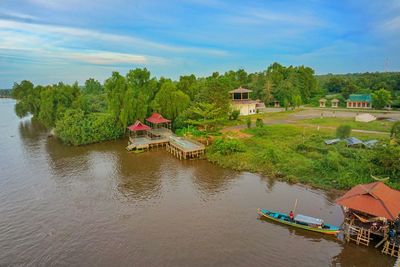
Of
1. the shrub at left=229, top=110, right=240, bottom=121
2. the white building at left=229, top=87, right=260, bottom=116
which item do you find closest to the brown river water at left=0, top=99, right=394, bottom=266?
the shrub at left=229, top=110, right=240, bottom=121

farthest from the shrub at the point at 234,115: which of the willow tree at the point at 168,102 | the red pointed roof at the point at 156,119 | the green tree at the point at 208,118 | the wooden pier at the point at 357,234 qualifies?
the wooden pier at the point at 357,234

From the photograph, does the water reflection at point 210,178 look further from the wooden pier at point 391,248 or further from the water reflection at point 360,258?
the wooden pier at point 391,248

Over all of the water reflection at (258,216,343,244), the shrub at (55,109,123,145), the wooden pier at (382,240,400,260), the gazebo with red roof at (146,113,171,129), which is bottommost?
the water reflection at (258,216,343,244)

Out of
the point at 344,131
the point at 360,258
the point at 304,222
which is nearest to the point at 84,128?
the point at 304,222

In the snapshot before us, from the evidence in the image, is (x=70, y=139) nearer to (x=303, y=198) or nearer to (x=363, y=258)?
(x=303, y=198)

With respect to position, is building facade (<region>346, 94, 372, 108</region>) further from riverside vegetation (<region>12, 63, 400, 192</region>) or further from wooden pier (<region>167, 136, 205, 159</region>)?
wooden pier (<region>167, 136, 205, 159</region>)

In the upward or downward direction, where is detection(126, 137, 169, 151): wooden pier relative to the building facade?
→ downward
